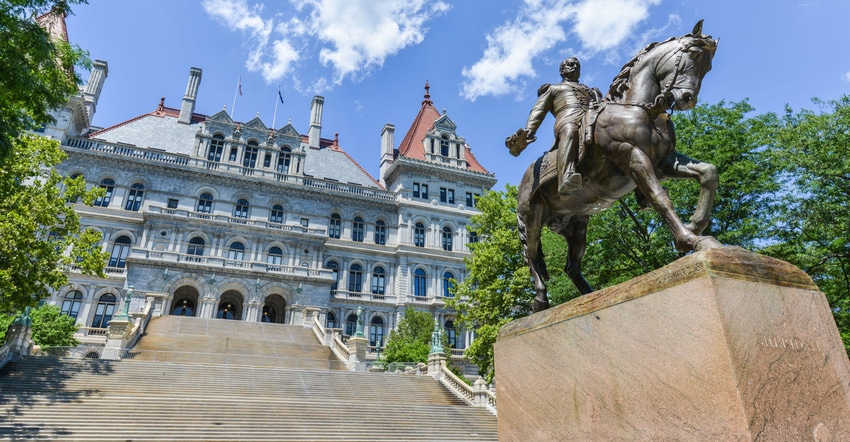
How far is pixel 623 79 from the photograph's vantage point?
207 inches

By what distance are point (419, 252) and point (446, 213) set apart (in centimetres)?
481

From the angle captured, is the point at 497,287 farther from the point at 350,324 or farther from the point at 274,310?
the point at 274,310

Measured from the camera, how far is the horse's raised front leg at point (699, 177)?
4.24 m

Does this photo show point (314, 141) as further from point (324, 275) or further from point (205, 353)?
point (205, 353)

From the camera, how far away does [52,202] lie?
60.1 feet

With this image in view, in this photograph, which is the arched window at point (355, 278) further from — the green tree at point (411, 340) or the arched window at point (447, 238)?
the arched window at point (447, 238)

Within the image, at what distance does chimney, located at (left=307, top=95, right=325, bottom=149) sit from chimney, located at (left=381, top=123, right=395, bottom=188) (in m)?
A: 6.59

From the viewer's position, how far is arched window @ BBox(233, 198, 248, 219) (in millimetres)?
40000

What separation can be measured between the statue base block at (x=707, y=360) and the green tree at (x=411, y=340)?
25.1 m

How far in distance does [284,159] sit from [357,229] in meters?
8.78

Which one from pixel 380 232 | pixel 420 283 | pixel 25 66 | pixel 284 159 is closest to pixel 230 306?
pixel 284 159

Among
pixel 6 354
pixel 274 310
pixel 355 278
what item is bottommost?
pixel 6 354

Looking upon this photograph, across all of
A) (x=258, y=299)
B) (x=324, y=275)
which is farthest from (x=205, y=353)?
(x=324, y=275)

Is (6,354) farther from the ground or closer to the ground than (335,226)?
closer to the ground
